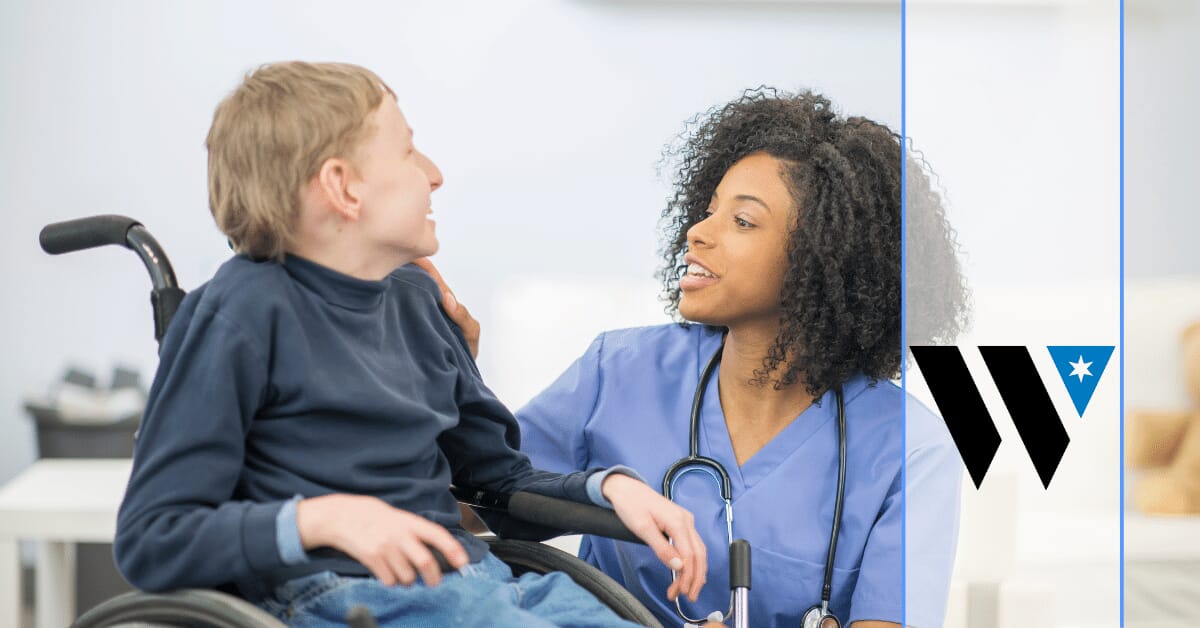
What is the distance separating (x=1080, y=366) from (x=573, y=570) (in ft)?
1.58

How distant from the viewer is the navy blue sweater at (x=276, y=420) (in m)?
0.90

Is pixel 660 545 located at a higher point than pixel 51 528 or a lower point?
higher

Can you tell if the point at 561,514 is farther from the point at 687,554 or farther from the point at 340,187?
the point at 340,187

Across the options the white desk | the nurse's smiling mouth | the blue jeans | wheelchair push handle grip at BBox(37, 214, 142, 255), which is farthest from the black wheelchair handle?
the white desk

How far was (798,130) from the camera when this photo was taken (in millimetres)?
1441

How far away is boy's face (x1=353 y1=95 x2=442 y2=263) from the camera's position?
1.03 m

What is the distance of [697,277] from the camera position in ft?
4.51

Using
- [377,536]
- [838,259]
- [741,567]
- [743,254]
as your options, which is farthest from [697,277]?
[377,536]

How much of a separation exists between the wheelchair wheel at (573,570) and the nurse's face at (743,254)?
1.12ft

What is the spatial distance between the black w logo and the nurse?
0.87 ft

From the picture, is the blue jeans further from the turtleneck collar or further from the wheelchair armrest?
the turtleneck collar

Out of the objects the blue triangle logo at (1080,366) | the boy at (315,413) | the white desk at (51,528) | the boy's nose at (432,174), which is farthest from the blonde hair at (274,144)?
the white desk at (51,528)

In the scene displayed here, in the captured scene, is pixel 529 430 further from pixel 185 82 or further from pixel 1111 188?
pixel 185 82

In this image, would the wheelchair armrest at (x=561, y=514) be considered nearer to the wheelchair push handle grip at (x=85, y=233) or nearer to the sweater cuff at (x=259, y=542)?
the sweater cuff at (x=259, y=542)
